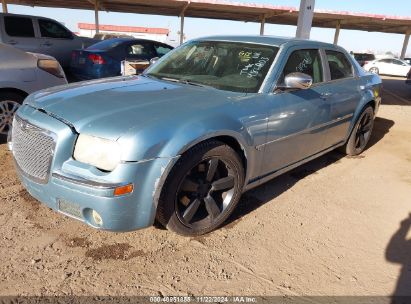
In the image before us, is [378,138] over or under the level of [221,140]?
under

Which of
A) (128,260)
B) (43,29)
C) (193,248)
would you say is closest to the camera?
(128,260)

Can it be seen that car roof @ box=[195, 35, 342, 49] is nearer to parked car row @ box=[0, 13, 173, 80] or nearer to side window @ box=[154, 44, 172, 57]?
parked car row @ box=[0, 13, 173, 80]

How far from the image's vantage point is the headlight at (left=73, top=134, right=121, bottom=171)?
2.46 metres

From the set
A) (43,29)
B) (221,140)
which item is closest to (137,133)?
(221,140)

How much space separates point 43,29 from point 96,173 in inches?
367

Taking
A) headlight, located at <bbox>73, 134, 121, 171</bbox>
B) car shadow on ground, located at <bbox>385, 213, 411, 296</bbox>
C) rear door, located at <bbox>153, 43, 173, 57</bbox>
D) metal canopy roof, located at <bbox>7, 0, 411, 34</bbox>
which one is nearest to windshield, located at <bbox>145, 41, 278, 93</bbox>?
headlight, located at <bbox>73, 134, 121, 171</bbox>

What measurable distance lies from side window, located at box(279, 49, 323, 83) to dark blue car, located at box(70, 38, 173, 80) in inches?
228

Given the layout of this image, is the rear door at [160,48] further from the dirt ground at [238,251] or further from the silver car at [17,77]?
the dirt ground at [238,251]

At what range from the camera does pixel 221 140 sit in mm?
3061

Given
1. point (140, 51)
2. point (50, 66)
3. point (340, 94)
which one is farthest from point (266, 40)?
point (140, 51)

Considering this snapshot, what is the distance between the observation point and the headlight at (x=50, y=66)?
517 cm

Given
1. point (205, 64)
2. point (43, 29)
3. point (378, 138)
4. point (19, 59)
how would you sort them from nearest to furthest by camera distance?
1. point (205, 64)
2. point (19, 59)
3. point (378, 138)
4. point (43, 29)

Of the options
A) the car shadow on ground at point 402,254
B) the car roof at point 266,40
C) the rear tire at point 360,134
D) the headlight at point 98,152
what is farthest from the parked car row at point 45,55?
the car shadow on ground at point 402,254

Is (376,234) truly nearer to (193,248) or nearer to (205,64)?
(193,248)
